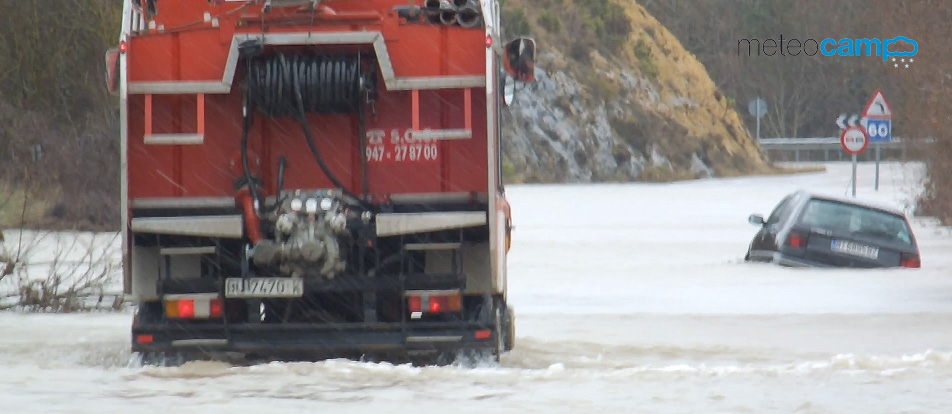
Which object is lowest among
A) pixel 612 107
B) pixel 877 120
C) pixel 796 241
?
pixel 796 241

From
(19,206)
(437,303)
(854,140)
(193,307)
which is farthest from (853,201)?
(193,307)

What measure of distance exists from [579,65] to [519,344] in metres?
58.7

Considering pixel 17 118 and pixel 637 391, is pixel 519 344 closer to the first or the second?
pixel 637 391

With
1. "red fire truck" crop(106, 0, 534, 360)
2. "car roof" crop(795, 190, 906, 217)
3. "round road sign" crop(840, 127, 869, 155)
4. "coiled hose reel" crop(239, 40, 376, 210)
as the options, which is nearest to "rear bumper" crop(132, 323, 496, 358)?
"red fire truck" crop(106, 0, 534, 360)

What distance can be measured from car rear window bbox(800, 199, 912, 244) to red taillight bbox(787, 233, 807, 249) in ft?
0.58

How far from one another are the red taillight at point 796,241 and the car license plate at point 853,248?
333mm

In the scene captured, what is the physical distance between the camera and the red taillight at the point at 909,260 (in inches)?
862

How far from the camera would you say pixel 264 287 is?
11.3 metres

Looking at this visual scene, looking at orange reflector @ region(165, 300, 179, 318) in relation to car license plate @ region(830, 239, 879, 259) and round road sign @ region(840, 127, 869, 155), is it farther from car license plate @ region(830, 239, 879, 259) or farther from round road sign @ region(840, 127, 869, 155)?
round road sign @ region(840, 127, 869, 155)

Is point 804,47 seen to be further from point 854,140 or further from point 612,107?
point 854,140

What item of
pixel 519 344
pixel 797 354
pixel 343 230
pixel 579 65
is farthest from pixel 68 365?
pixel 579 65

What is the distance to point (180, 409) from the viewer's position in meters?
9.39

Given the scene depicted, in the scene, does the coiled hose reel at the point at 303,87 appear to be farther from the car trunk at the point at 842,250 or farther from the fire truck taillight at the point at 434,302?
the car trunk at the point at 842,250

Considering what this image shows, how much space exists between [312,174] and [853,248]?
11631 mm
